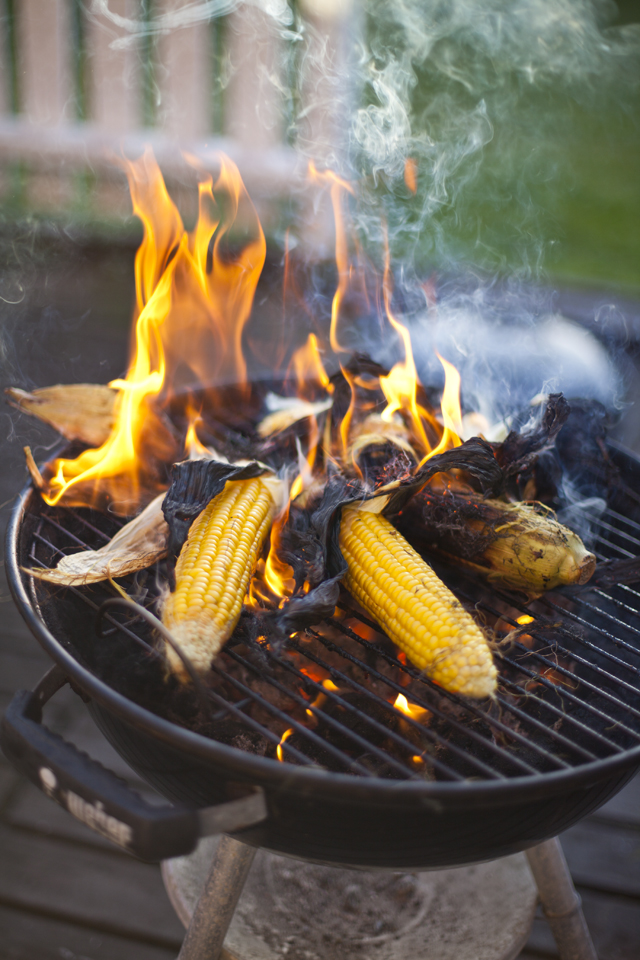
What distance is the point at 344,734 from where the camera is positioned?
1139 millimetres

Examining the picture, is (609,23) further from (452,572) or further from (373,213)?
(452,572)

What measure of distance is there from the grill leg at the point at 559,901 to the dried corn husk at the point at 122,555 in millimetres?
1212

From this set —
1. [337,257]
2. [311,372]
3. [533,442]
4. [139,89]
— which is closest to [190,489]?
[533,442]

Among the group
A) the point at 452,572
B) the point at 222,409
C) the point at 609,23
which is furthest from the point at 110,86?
the point at 609,23

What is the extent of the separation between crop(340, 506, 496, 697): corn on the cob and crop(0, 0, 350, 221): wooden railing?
4642mm

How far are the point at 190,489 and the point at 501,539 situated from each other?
0.71 m

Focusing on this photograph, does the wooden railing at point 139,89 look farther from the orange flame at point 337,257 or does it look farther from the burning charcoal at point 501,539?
the burning charcoal at point 501,539

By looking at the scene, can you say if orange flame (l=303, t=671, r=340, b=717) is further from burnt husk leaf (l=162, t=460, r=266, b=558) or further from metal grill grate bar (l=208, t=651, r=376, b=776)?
burnt husk leaf (l=162, t=460, r=266, b=558)

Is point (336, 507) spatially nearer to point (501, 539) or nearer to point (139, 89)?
point (501, 539)

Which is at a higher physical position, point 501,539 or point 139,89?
point 139,89

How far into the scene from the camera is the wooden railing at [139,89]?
16.6 ft

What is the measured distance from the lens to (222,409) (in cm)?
217

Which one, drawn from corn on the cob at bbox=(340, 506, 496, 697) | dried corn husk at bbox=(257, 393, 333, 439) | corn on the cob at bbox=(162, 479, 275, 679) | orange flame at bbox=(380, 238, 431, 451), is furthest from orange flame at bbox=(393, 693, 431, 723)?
dried corn husk at bbox=(257, 393, 333, 439)

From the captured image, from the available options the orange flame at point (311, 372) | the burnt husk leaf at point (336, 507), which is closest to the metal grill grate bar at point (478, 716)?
the burnt husk leaf at point (336, 507)
